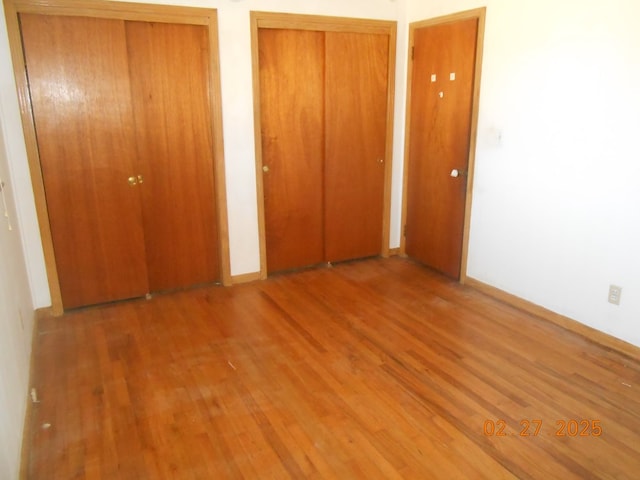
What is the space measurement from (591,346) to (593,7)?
198 centimetres

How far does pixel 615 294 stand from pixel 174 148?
3.08 m

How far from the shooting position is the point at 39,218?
3.20 meters

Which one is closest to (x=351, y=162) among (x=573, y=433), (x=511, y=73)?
(x=511, y=73)

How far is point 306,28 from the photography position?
147 inches

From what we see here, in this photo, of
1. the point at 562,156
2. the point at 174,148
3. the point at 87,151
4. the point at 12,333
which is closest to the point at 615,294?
the point at 562,156

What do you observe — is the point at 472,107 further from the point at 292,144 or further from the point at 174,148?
the point at 174,148

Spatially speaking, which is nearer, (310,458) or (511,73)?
(310,458)

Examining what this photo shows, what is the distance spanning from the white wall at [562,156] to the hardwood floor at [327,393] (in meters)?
0.33

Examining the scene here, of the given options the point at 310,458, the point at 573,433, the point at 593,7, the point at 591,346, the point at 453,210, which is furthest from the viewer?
the point at 453,210

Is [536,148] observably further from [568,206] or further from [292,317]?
[292,317]

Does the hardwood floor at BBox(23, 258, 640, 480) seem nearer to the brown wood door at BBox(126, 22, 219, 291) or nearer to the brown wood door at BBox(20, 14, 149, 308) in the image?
the brown wood door at BBox(20, 14, 149, 308)

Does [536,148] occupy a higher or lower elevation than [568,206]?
higher

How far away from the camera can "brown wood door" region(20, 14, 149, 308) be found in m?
3.06

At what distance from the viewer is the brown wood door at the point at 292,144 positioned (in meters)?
3.74
